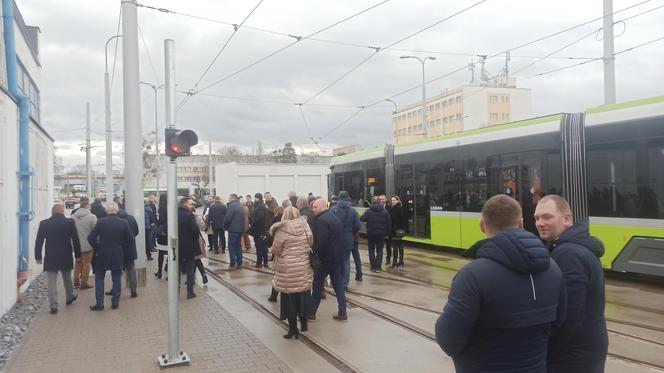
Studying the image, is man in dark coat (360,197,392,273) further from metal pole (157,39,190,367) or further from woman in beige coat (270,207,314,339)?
metal pole (157,39,190,367)

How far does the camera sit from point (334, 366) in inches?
220

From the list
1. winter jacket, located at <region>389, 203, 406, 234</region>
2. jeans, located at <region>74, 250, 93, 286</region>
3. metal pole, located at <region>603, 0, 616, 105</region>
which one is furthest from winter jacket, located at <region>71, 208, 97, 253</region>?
metal pole, located at <region>603, 0, 616, 105</region>

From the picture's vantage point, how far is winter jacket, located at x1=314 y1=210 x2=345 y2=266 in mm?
7234

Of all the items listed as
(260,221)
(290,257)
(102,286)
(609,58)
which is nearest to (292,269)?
(290,257)

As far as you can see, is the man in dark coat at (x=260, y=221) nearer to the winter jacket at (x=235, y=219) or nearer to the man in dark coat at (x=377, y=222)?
the winter jacket at (x=235, y=219)

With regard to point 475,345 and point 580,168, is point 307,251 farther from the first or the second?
point 580,168

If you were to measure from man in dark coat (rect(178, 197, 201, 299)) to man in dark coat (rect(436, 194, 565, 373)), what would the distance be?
25.1 feet

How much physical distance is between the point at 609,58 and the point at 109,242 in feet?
46.2

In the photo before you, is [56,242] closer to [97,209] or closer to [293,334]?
[97,209]

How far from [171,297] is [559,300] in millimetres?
4454

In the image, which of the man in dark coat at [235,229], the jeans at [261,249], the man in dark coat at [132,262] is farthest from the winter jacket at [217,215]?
the man in dark coat at [132,262]

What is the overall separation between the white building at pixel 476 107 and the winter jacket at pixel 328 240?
67381 mm

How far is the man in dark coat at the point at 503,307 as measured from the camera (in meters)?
2.34

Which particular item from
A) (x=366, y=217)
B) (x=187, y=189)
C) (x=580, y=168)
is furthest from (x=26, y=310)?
(x=187, y=189)
